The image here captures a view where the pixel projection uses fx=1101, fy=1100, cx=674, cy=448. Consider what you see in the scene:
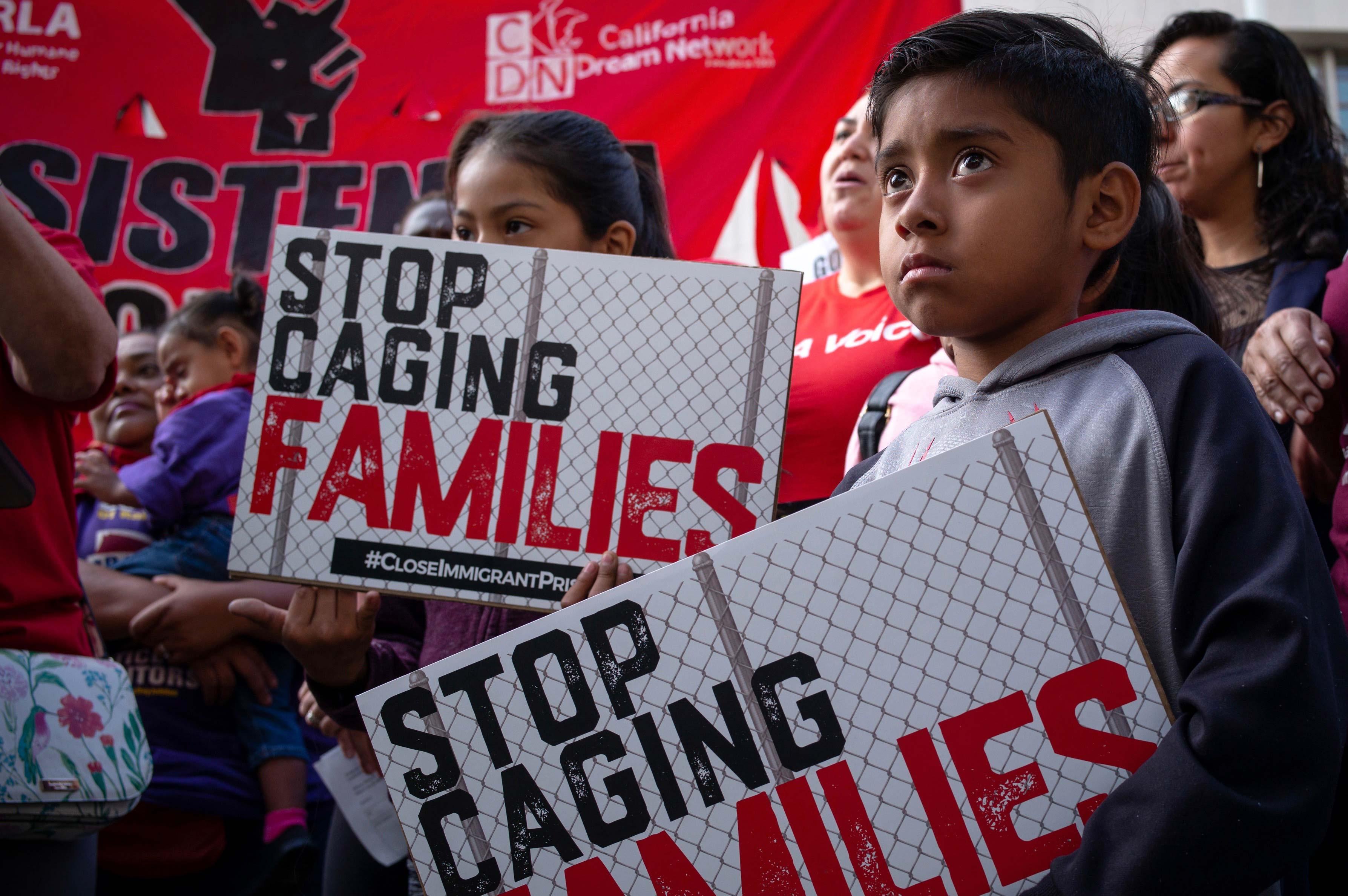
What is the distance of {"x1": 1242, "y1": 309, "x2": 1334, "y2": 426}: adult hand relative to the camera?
1431 millimetres

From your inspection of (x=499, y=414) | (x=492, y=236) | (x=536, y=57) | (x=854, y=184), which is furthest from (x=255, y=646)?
(x=536, y=57)

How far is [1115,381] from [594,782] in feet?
1.93

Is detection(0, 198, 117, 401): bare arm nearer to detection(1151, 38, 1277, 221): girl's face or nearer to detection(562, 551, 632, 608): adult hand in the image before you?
detection(562, 551, 632, 608): adult hand

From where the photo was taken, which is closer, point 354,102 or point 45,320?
point 45,320

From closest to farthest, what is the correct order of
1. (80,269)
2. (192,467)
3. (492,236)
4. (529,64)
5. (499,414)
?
(499,414) < (80,269) < (492,236) < (192,467) < (529,64)

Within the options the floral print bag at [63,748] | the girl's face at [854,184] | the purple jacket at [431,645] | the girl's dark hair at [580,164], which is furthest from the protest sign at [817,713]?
the girl's face at [854,184]

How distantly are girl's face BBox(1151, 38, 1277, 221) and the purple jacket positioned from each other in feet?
4.86

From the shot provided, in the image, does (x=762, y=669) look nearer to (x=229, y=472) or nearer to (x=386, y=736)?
(x=386, y=736)

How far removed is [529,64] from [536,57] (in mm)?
36

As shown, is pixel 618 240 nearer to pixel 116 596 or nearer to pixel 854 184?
pixel 854 184

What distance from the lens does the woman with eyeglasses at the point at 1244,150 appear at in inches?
77.8

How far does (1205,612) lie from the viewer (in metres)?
0.87

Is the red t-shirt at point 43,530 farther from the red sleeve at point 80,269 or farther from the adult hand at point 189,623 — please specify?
the adult hand at point 189,623

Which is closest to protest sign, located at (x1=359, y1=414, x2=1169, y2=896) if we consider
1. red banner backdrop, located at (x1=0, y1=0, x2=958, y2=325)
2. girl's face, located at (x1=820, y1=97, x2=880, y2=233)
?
girl's face, located at (x1=820, y1=97, x2=880, y2=233)
